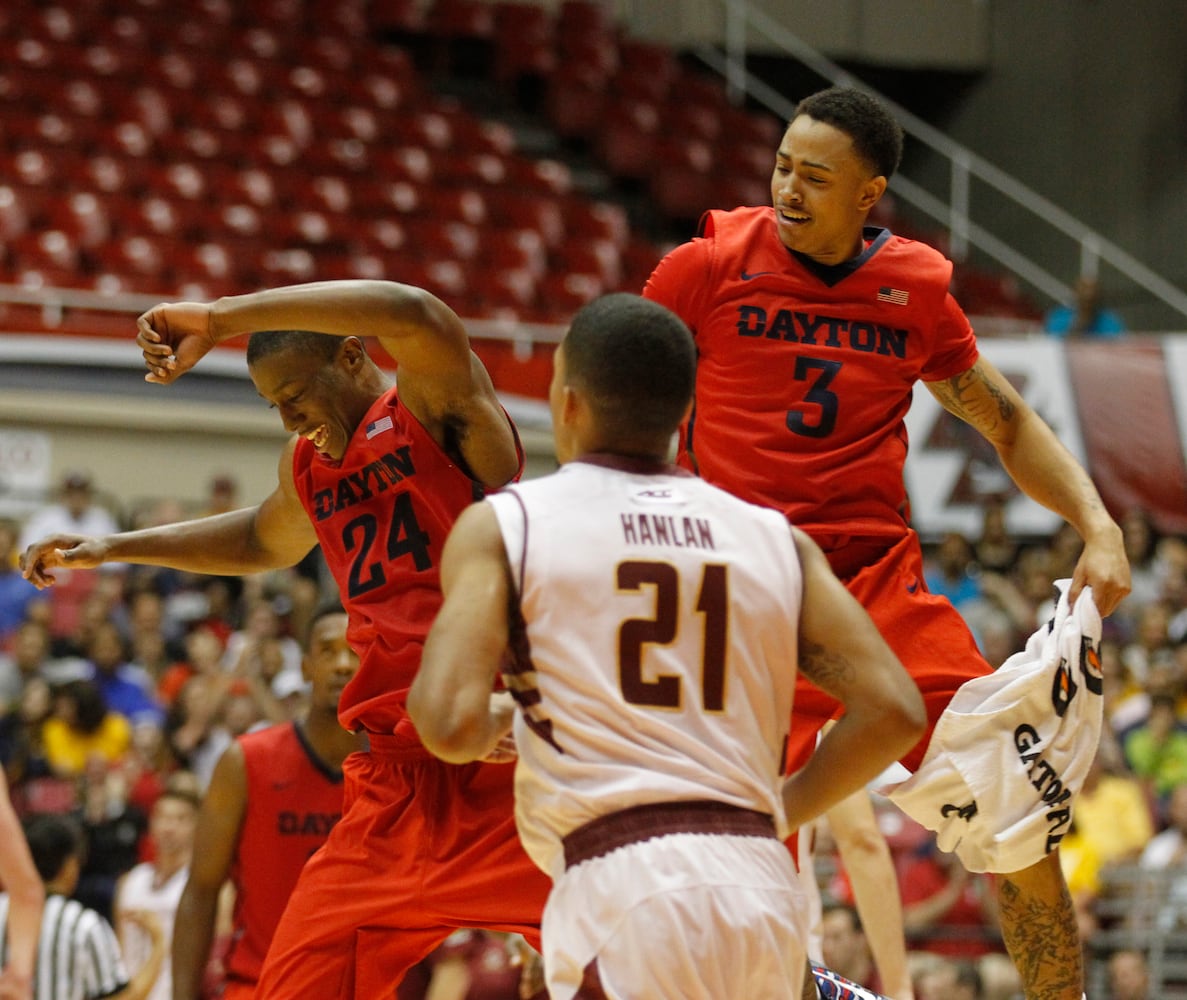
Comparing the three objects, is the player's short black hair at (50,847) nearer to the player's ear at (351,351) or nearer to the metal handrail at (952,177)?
the player's ear at (351,351)

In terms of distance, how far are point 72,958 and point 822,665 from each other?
14.8 feet

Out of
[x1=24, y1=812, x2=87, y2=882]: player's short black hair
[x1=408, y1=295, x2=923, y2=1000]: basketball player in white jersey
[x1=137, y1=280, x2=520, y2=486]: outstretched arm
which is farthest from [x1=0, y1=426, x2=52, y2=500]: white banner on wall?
[x1=408, y1=295, x2=923, y2=1000]: basketball player in white jersey

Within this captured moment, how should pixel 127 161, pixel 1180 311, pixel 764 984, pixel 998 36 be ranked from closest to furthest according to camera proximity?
pixel 764 984 < pixel 127 161 < pixel 1180 311 < pixel 998 36

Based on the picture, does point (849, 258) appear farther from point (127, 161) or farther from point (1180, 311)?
point (1180, 311)

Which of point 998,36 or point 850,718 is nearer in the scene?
point 850,718

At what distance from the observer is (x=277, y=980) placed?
4547 mm

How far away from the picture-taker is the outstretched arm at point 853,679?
11.2 ft

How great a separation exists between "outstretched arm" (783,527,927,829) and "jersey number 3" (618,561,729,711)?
217 mm

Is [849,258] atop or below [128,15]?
atop

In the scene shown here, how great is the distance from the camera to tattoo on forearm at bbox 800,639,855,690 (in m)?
3.44

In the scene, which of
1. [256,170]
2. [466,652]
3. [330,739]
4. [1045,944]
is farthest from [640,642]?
[256,170]

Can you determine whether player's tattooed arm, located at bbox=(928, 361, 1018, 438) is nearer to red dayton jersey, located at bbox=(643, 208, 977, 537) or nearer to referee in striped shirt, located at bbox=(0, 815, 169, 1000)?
red dayton jersey, located at bbox=(643, 208, 977, 537)

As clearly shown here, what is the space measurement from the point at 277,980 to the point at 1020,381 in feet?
34.7

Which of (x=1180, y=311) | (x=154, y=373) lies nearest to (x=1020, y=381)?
(x=1180, y=311)
